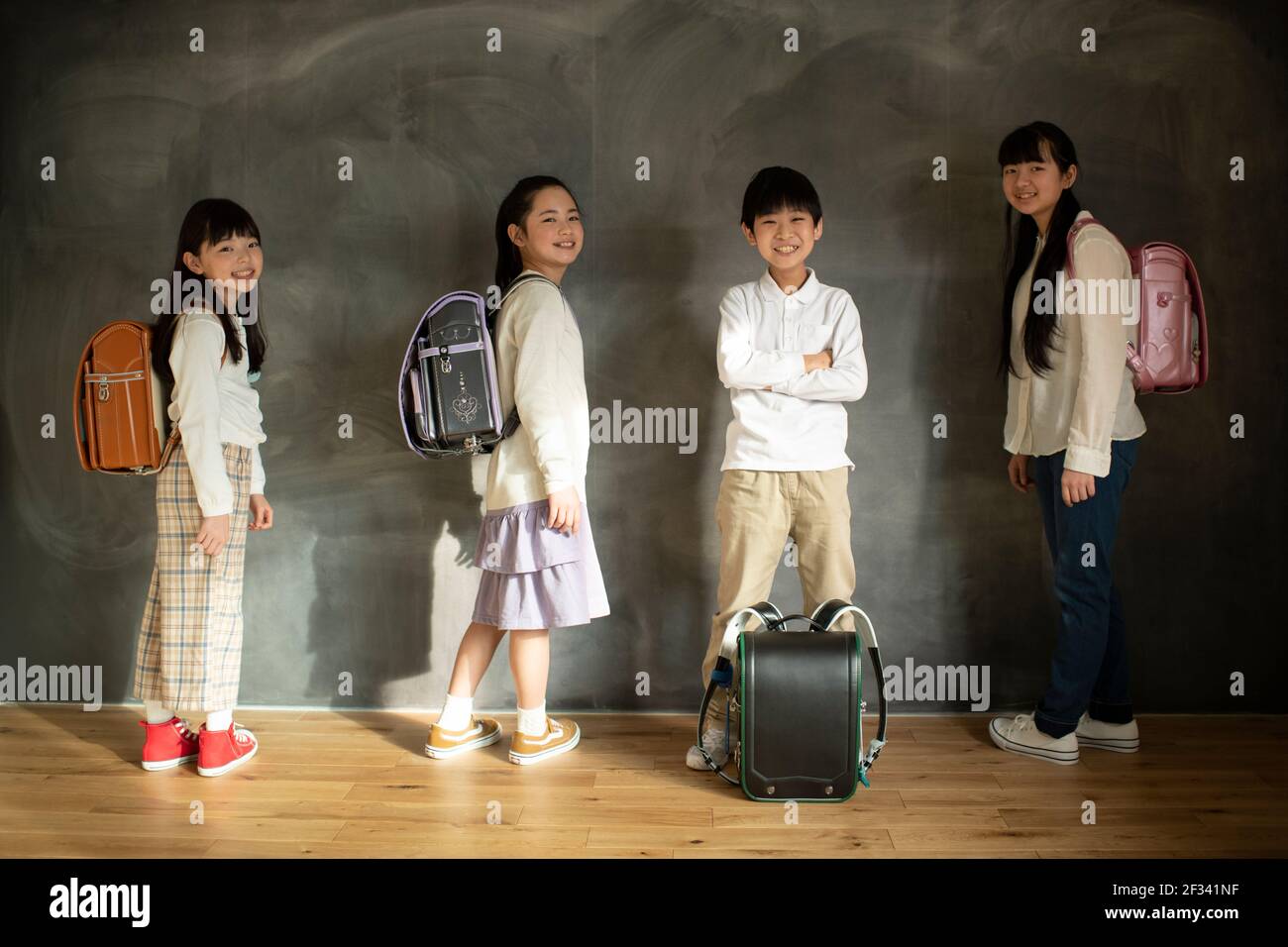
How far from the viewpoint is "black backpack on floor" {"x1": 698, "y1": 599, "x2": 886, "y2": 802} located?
2396 millimetres

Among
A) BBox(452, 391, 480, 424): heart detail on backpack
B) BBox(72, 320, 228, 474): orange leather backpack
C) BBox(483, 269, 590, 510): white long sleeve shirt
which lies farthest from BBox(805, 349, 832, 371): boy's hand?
BBox(72, 320, 228, 474): orange leather backpack

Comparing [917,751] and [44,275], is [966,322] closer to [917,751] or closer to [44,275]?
[917,751]

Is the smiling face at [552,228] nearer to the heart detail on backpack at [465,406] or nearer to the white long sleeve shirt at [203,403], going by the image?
the heart detail on backpack at [465,406]

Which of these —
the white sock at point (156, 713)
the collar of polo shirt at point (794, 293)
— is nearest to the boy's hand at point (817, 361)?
the collar of polo shirt at point (794, 293)

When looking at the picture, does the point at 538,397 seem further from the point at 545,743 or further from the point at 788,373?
the point at 545,743

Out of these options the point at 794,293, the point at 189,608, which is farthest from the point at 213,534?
the point at 794,293

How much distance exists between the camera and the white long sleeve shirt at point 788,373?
2.71 metres

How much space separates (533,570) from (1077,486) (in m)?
1.41

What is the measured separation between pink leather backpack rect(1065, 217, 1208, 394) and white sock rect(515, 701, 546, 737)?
1.82 metres

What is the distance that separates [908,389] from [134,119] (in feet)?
8.36

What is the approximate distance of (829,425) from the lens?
2.79 m

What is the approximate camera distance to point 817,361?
2729mm

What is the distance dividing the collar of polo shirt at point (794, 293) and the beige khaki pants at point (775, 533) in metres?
0.47

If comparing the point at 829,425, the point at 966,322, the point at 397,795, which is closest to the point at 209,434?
the point at 397,795
